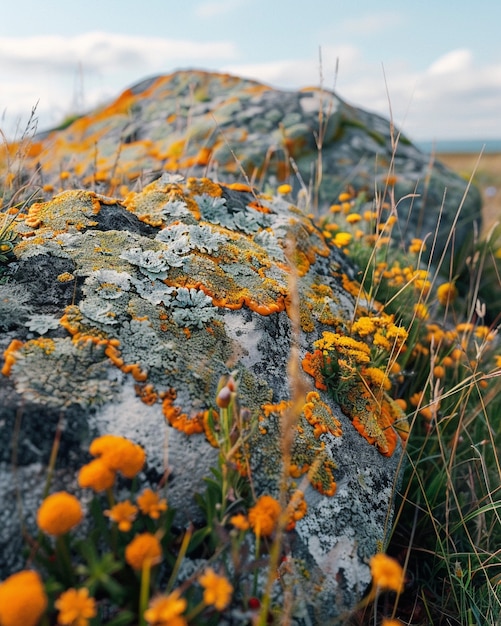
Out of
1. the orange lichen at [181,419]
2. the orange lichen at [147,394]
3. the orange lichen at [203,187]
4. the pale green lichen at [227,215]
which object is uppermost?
the orange lichen at [203,187]

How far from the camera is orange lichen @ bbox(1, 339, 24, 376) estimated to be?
1.79m

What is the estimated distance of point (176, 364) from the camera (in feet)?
6.59

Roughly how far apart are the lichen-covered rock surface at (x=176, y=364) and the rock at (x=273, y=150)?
3289 mm

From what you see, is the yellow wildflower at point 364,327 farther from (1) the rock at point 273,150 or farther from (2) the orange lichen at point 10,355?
(1) the rock at point 273,150

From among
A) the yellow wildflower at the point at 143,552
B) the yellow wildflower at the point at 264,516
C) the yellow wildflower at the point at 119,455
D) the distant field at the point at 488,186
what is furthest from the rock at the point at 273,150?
the yellow wildflower at the point at 143,552

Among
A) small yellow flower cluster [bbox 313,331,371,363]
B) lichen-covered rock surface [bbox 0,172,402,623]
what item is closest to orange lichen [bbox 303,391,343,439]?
lichen-covered rock surface [bbox 0,172,402,623]

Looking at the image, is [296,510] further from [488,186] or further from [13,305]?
[488,186]

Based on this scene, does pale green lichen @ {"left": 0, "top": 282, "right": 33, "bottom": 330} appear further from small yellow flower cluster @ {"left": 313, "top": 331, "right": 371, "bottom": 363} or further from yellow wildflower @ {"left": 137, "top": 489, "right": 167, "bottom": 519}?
small yellow flower cluster @ {"left": 313, "top": 331, "right": 371, "bottom": 363}

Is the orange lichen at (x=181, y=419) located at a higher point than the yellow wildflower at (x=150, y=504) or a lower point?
higher

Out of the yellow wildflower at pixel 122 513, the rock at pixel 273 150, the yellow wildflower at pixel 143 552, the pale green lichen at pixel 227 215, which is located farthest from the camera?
the rock at pixel 273 150

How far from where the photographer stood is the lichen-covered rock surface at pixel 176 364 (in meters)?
1.74

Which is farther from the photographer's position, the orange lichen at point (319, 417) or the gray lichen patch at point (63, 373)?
the orange lichen at point (319, 417)

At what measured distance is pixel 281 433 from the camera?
6.65 ft

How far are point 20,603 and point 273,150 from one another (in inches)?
211
